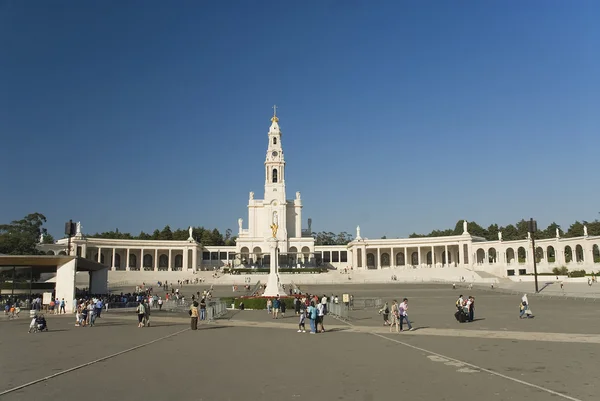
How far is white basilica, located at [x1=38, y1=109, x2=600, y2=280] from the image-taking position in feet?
316

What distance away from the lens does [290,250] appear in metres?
115

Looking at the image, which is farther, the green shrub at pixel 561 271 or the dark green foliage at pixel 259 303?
the green shrub at pixel 561 271

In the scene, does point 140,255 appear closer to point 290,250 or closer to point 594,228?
point 290,250

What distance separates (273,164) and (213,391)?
109 metres

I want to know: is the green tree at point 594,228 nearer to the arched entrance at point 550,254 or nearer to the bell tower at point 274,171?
the arched entrance at point 550,254

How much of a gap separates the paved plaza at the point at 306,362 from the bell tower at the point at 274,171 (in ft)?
307

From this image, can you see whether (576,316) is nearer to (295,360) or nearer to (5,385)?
(295,360)

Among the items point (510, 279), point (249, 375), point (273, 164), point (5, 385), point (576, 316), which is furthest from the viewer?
point (273, 164)

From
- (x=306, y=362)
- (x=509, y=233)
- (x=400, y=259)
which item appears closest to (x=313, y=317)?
(x=306, y=362)

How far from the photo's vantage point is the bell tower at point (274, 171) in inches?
4658

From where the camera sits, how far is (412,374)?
12633 millimetres

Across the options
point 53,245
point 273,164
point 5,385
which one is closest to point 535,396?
point 5,385

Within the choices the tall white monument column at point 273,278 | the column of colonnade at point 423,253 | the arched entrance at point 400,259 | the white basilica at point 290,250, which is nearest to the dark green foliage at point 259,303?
the tall white monument column at point 273,278

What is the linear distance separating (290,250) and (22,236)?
5377 cm
